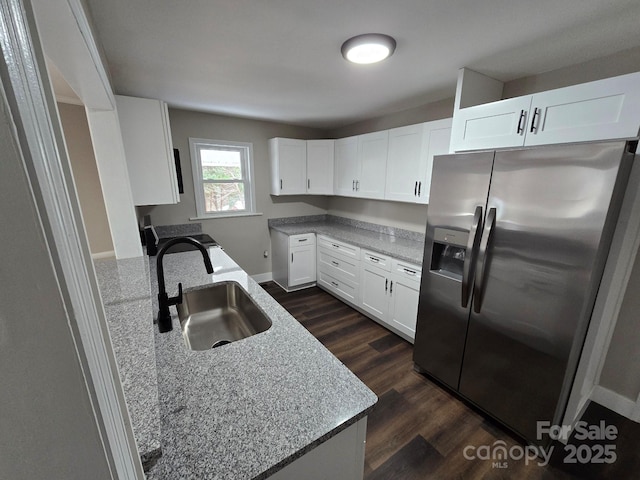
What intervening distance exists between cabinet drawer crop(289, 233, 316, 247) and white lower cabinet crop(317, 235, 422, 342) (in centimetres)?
11

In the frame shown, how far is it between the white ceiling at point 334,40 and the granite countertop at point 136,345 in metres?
1.36

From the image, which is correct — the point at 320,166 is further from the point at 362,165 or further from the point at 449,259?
the point at 449,259

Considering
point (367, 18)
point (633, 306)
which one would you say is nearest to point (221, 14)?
point (367, 18)

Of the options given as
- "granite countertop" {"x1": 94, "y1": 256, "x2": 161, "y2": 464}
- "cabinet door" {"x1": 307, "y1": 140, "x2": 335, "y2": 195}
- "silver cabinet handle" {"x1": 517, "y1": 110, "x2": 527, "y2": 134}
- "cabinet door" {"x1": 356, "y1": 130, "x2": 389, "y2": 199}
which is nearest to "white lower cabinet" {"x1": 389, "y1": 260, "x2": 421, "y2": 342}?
"cabinet door" {"x1": 356, "y1": 130, "x2": 389, "y2": 199}

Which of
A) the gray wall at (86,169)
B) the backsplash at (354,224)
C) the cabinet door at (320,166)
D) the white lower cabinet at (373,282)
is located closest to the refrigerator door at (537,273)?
the white lower cabinet at (373,282)

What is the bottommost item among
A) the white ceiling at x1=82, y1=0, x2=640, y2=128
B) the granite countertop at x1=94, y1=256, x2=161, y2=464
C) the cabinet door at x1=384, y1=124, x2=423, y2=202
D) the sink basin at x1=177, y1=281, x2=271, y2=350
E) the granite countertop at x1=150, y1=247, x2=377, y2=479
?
the sink basin at x1=177, y1=281, x2=271, y2=350

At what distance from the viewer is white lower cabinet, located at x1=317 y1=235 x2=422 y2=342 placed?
244 centimetres

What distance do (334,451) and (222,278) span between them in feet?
4.16

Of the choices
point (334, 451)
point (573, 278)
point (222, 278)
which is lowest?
point (334, 451)

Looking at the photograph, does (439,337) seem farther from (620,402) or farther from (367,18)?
(367,18)

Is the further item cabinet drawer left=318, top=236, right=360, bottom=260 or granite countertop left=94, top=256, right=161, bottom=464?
cabinet drawer left=318, top=236, right=360, bottom=260

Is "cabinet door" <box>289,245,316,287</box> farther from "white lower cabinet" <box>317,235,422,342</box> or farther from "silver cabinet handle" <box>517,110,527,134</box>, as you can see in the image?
"silver cabinet handle" <box>517,110,527,134</box>

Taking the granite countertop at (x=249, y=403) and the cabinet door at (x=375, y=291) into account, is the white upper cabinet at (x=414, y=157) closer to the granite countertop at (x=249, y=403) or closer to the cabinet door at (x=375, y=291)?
the cabinet door at (x=375, y=291)

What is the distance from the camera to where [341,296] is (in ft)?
11.0
